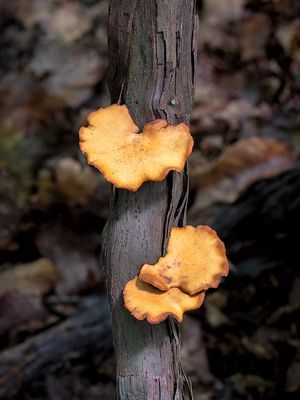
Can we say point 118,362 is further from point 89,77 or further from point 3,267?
point 89,77

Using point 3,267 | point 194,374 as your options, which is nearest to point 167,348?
point 194,374

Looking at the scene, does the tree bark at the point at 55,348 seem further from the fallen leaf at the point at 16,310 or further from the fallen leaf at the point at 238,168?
the fallen leaf at the point at 238,168

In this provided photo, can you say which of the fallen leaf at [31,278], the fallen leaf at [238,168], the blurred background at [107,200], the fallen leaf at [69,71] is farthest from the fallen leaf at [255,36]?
the fallen leaf at [31,278]

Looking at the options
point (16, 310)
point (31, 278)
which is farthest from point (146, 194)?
point (31, 278)

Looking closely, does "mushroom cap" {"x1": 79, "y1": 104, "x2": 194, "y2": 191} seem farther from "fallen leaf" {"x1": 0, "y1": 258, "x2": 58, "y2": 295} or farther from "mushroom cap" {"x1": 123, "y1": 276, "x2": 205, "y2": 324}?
"fallen leaf" {"x1": 0, "y1": 258, "x2": 58, "y2": 295}

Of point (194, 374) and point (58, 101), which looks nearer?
point (194, 374)

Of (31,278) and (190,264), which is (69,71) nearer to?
(31,278)
